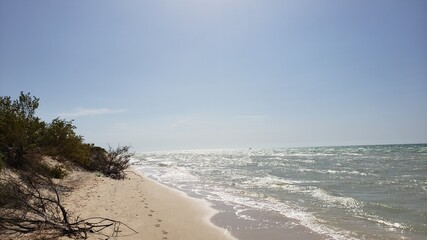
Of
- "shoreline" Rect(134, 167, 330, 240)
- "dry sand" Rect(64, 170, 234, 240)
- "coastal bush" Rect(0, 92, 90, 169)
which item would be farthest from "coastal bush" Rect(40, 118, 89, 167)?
"shoreline" Rect(134, 167, 330, 240)

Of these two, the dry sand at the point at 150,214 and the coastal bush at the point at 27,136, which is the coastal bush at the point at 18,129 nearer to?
the coastal bush at the point at 27,136

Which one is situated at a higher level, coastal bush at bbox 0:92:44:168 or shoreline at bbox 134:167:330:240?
coastal bush at bbox 0:92:44:168

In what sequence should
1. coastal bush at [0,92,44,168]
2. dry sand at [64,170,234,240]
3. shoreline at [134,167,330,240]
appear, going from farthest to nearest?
coastal bush at [0,92,44,168] < shoreline at [134,167,330,240] < dry sand at [64,170,234,240]

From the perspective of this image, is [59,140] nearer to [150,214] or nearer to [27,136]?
[27,136]

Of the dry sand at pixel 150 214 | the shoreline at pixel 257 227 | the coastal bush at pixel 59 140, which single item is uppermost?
the coastal bush at pixel 59 140

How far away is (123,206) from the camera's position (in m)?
10.2

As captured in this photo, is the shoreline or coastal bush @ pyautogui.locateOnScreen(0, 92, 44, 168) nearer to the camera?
the shoreline

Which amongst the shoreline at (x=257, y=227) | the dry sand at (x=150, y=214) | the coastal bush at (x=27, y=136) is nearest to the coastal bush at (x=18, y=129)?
A: the coastal bush at (x=27, y=136)

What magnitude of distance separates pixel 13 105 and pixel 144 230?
10.8 meters

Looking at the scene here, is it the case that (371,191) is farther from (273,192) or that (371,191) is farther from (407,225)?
(407,225)

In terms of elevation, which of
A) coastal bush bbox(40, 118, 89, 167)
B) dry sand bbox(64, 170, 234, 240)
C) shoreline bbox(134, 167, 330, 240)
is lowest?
shoreline bbox(134, 167, 330, 240)

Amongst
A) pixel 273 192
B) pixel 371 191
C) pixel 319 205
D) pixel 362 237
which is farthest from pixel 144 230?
pixel 371 191

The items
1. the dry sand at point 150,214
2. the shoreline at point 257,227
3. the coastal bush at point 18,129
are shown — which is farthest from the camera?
the coastal bush at point 18,129

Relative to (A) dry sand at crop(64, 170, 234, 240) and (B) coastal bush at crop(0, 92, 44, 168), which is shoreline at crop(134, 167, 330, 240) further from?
(B) coastal bush at crop(0, 92, 44, 168)
